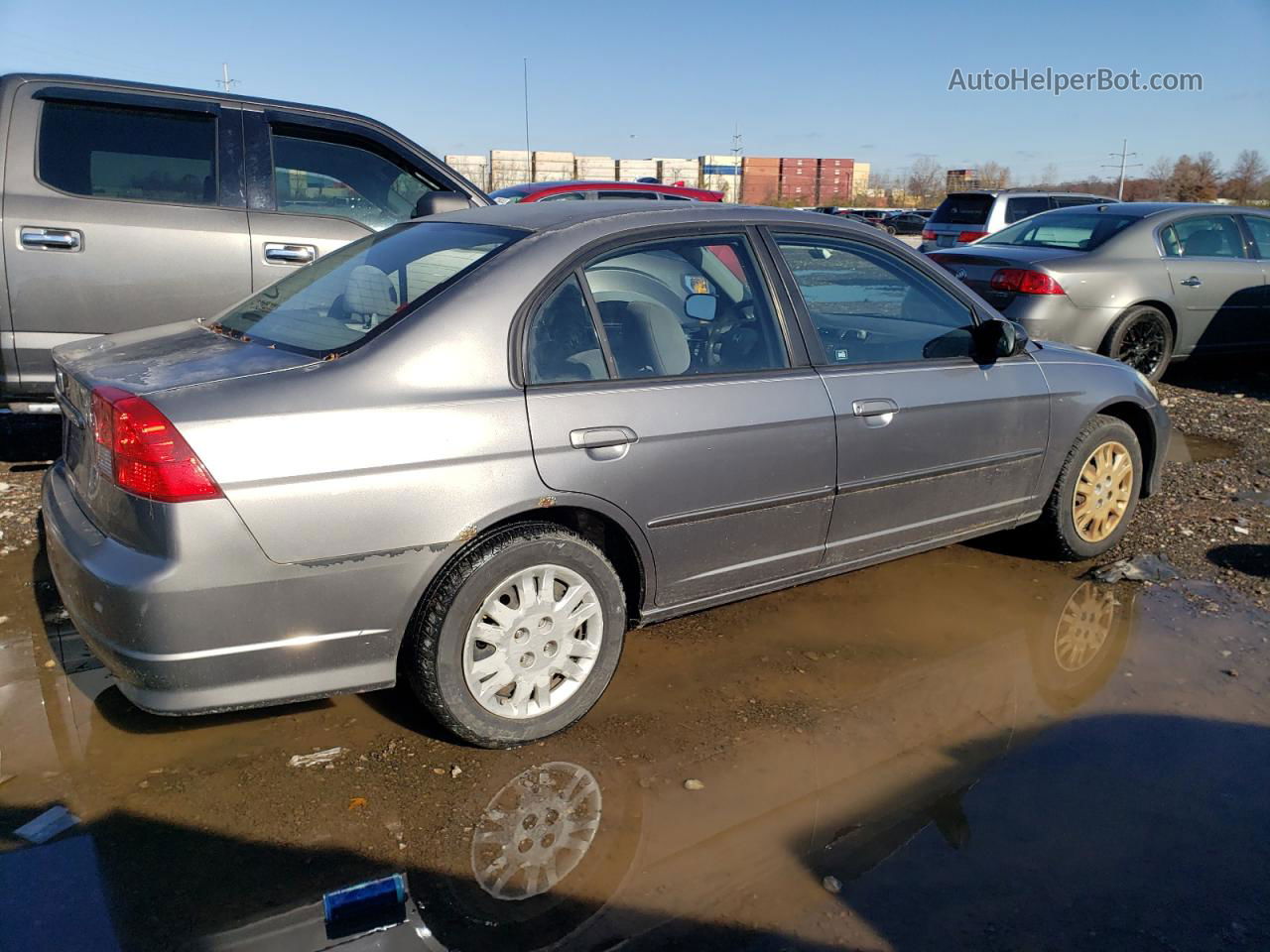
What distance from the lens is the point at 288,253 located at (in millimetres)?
5371

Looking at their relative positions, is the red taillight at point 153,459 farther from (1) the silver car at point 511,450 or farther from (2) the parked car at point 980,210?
(2) the parked car at point 980,210

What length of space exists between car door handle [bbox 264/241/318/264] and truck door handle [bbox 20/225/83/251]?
0.87 meters

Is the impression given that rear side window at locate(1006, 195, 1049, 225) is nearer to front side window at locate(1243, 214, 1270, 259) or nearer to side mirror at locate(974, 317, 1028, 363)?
front side window at locate(1243, 214, 1270, 259)

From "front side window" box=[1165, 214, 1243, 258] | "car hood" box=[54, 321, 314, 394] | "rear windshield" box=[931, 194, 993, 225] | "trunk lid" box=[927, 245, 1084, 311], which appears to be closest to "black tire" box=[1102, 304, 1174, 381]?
"front side window" box=[1165, 214, 1243, 258]

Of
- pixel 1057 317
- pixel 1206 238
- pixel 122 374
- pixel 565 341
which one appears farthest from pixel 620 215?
pixel 1206 238

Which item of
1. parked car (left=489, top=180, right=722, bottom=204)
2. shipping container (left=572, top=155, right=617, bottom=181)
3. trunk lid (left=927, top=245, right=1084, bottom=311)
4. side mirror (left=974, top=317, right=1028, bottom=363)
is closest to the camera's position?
side mirror (left=974, top=317, right=1028, bottom=363)

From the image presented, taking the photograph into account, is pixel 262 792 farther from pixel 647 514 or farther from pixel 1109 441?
pixel 1109 441

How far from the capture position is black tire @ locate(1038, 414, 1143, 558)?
14.9 feet

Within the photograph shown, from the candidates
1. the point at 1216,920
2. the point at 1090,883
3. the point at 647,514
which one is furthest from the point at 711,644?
the point at 1216,920

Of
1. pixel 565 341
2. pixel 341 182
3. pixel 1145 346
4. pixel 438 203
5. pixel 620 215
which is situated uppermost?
pixel 341 182

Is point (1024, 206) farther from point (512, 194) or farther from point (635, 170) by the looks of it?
point (635, 170)

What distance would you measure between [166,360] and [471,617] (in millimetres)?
1198

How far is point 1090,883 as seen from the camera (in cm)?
258

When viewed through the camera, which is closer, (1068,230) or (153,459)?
(153,459)
